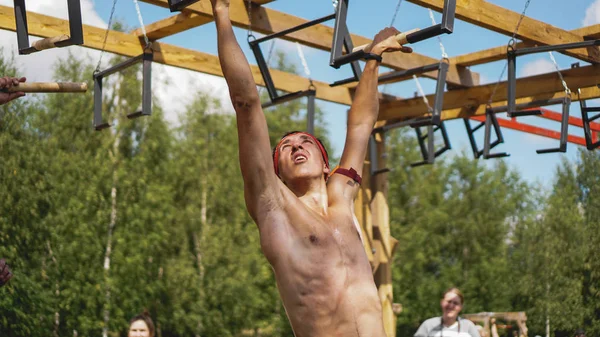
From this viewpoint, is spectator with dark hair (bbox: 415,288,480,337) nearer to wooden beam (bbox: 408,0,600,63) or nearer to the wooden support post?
wooden beam (bbox: 408,0,600,63)

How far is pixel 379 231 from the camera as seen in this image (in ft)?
29.3

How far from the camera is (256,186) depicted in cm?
248

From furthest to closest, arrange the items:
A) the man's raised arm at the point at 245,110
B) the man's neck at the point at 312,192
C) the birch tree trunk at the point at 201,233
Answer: the birch tree trunk at the point at 201,233
the man's neck at the point at 312,192
the man's raised arm at the point at 245,110

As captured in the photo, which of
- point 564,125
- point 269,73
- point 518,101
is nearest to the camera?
point 269,73

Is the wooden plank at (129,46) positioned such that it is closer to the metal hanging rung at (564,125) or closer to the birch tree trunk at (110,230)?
the metal hanging rung at (564,125)

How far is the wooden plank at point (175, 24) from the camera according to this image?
20.8ft

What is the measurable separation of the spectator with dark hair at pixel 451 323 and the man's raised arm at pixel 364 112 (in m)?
3.13

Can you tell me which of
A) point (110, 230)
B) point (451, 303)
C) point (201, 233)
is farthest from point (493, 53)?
point (201, 233)

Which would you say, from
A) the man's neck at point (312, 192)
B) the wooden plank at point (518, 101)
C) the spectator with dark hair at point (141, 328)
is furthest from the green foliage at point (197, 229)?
the man's neck at point (312, 192)

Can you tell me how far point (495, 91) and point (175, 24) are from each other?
3245mm

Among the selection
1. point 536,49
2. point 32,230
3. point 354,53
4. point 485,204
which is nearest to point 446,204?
point 485,204

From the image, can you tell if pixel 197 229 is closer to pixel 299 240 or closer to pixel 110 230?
pixel 110 230

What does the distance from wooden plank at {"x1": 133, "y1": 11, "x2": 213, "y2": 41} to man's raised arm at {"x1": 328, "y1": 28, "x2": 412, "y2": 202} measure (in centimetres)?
335

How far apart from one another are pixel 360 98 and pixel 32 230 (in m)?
10.2
